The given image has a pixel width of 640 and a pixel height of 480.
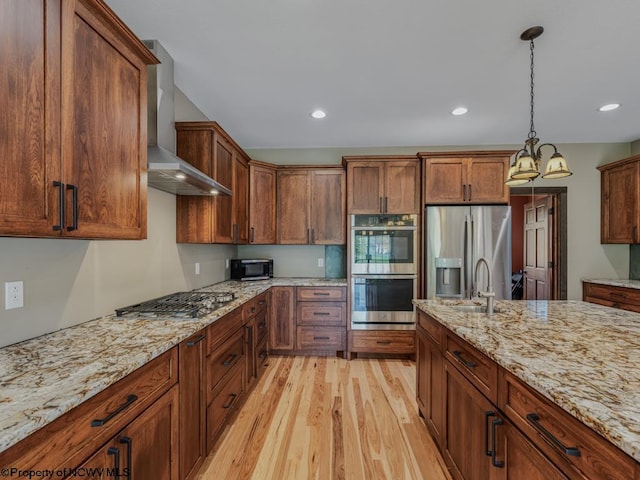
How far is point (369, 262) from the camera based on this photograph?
3408mm

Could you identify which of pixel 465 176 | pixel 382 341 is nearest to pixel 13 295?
pixel 382 341

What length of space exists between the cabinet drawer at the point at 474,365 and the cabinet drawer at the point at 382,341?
5.91 ft

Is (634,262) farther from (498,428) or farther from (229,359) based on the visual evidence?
(229,359)

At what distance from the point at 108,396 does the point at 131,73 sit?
58.0 inches

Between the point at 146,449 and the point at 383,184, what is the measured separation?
3.08 m

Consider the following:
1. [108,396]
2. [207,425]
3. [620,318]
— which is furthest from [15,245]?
[620,318]

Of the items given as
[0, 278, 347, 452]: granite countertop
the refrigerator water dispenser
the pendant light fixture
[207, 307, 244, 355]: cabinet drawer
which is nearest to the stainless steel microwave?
[207, 307, 244, 355]: cabinet drawer

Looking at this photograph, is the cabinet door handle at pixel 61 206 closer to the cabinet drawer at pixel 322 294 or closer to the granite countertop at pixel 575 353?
the granite countertop at pixel 575 353

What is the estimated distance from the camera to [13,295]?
124 centimetres

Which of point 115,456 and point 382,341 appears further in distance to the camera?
point 382,341

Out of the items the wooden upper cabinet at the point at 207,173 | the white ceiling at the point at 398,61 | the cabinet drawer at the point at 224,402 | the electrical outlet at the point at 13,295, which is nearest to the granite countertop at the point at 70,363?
the electrical outlet at the point at 13,295

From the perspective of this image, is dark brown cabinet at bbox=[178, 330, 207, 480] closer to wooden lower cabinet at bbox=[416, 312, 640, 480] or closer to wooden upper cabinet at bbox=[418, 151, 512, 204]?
wooden lower cabinet at bbox=[416, 312, 640, 480]

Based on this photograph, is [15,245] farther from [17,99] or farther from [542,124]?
[542,124]

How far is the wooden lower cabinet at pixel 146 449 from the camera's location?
0.96 m
